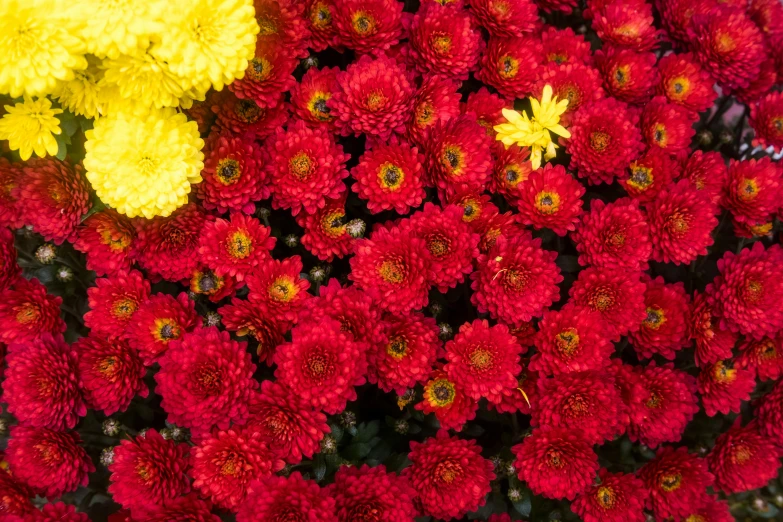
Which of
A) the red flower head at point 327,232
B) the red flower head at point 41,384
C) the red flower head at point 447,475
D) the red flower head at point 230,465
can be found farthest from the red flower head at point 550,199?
the red flower head at point 41,384

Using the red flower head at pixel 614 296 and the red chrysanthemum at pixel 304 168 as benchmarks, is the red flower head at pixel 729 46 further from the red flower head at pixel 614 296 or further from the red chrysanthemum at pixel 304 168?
the red chrysanthemum at pixel 304 168

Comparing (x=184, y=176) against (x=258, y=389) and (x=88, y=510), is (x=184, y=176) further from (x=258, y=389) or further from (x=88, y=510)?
(x=88, y=510)

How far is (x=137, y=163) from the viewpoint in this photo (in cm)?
106

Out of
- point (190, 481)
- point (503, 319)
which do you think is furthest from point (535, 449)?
point (190, 481)

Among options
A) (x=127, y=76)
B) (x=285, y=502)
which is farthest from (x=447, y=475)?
(x=127, y=76)

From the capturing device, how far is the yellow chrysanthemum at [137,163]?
1054 millimetres

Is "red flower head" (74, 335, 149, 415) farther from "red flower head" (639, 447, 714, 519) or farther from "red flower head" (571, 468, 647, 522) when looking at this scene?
"red flower head" (639, 447, 714, 519)

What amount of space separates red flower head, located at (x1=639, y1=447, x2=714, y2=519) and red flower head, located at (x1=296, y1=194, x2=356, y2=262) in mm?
826

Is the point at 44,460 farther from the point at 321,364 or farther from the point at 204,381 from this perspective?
the point at 321,364

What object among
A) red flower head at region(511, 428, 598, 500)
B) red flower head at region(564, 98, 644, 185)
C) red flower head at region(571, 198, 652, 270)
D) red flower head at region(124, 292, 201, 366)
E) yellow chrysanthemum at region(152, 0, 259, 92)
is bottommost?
red flower head at region(511, 428, 598, 500)

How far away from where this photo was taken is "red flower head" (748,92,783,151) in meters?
1.42

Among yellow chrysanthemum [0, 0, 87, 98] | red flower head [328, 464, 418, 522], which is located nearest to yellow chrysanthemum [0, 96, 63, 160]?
yellow chrysanthemum [0, 0, 87, 98]

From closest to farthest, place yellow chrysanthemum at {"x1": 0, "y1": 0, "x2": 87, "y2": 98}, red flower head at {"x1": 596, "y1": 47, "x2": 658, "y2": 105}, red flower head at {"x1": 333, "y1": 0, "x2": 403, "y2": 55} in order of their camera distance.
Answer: yellow chrysanthemum at {"x1": 0, "y1": 0, "x2": 87, "y2": 98}
red flower head at {"x1": 333, "y1": 0, "x2": 403, "y2": 55}
red flower head at {"x1": 596, "y1": 47, "x2": 658, "y2": 105}

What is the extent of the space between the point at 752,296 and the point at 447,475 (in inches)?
29.2
